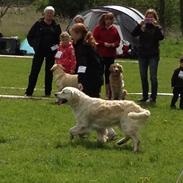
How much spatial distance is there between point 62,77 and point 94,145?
507 centimetres

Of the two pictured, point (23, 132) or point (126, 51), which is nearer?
point (23, 132)

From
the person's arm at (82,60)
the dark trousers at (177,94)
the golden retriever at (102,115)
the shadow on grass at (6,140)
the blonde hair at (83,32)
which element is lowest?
the dark trousers at (177,94)

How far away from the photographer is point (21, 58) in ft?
88.6

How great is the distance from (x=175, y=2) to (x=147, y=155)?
43194 mm

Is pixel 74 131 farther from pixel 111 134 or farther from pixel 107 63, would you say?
pixel 107 63

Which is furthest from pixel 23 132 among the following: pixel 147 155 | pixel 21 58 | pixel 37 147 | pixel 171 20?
pixel 171 20

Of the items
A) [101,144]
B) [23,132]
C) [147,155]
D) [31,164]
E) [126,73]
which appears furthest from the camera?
[126,73]

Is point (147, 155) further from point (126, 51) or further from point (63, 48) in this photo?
point (126, 51)

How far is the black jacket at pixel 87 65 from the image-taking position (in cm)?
964

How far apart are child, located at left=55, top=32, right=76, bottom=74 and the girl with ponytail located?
4.03m

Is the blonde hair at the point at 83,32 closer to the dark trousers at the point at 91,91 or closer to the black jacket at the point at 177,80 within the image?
the dark trousers at the point at 91,91

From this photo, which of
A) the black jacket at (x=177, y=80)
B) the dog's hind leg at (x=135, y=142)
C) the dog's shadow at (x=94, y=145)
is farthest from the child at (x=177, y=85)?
the dog's hind leg at (x=135, y=142)

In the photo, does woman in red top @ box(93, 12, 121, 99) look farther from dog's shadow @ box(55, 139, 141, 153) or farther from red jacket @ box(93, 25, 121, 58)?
dog's shadow @ box(55, 139, 141, 153)

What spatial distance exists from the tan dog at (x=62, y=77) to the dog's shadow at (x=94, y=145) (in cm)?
445
